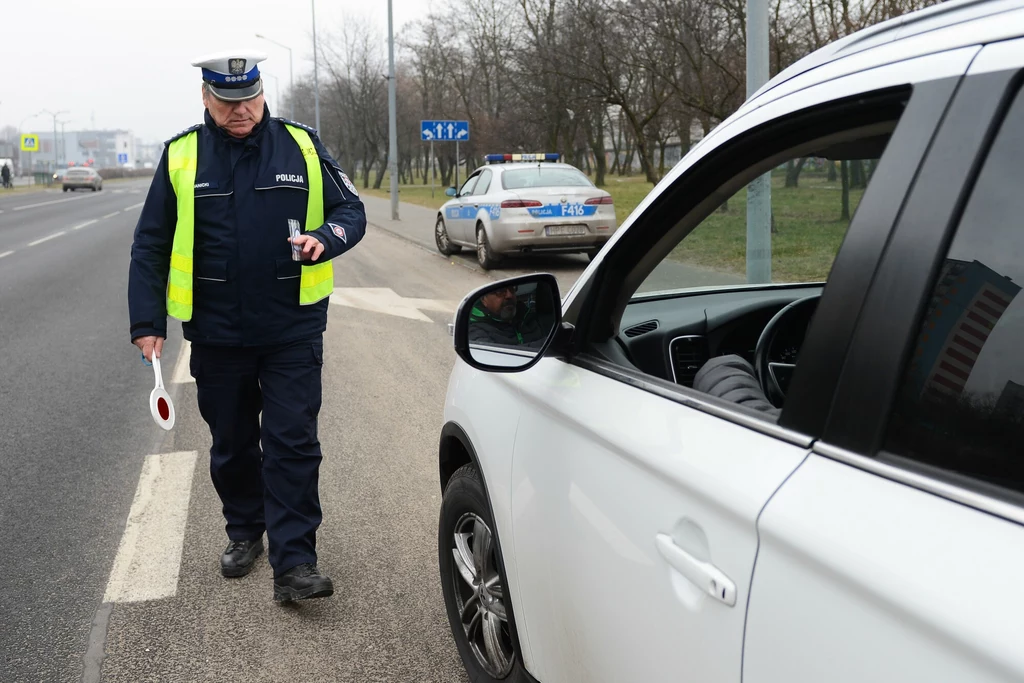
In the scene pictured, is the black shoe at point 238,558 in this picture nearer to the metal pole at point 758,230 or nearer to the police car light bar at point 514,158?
the metal pole at point 758,230

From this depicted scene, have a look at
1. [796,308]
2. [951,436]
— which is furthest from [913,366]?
[796,308]

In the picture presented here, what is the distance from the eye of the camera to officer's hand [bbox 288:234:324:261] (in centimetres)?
321

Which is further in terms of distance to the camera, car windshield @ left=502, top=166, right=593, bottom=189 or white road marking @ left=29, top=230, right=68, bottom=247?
white road marking @ left=29, top=230, right=68, bottom=247

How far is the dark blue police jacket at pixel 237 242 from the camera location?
3332mm

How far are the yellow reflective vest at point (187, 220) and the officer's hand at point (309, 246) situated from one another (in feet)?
0.56

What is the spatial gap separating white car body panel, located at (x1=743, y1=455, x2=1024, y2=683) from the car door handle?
2.4 inches

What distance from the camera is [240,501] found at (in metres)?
3.79

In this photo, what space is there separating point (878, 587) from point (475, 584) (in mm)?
1789

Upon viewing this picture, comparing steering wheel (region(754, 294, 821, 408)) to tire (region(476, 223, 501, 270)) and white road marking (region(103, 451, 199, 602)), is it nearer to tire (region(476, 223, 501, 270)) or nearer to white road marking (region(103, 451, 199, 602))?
white road marking (region(103, 451, 199, 602))

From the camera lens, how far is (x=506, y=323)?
2256 mm

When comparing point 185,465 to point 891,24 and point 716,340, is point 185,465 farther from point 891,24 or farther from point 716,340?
point 891,24

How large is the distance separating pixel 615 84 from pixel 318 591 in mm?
23530

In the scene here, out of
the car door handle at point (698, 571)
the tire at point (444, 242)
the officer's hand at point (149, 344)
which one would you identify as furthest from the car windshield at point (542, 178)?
the car door handle at point (698, 571)

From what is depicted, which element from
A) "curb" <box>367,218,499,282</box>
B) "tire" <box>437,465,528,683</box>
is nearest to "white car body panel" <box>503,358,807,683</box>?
"tire" <box>437,465,528,683</box>
